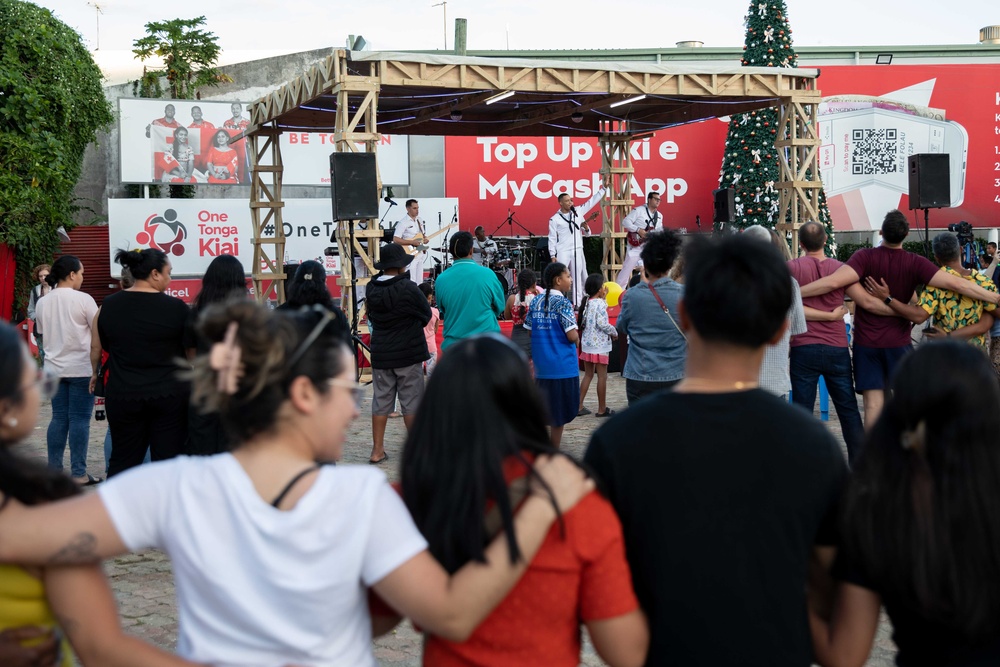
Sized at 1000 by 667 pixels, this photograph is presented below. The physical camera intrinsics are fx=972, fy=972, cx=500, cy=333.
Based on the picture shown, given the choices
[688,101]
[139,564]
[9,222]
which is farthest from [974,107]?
[139,564]

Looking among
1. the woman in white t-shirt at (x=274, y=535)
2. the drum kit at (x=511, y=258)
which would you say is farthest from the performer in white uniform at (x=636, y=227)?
the woman in white t-shirt at (x=274, y=535)

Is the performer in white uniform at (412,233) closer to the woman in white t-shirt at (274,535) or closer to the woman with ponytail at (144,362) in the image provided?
the woman with ponytail at (144,362)

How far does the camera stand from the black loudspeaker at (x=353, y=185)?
37.4 ft

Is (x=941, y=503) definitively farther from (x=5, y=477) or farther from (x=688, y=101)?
(x=688, y=101)

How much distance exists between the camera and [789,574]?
1.81 meters

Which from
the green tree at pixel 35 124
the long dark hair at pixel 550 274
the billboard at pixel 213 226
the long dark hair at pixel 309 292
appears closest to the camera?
the long dark hair at pixel 309 292

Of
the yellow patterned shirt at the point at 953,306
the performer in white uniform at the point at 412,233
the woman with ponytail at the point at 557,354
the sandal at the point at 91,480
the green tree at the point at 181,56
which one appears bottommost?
the sandal at the point at 91,480

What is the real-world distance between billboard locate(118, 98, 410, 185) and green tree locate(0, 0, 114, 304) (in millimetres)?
2392

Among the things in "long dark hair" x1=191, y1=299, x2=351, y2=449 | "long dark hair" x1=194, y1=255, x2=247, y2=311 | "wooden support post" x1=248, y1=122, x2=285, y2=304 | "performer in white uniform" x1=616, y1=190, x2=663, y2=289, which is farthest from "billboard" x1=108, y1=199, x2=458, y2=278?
"long dark hair" x1=191, y1=299, x2=351, y2=449

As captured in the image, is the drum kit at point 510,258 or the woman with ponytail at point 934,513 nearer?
the woman with ponytail at point 934,513

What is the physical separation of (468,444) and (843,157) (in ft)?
73.2

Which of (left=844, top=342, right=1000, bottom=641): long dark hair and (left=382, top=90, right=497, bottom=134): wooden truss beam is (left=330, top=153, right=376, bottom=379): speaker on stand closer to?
(left=382, top=90, right=497, bottom=134): wooden truss beam

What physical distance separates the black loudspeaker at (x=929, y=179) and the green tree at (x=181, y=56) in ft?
51.8

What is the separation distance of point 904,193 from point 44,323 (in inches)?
791
